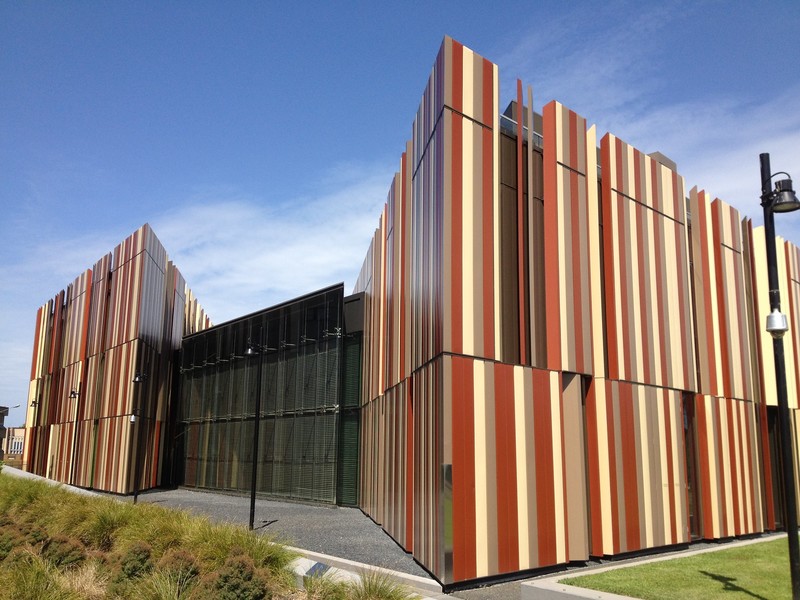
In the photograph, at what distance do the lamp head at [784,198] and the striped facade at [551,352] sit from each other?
5.35 meters

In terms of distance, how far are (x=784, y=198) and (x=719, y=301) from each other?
Answer: 1106 cm

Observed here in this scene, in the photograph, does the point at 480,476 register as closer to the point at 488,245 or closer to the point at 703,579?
the point at 703,579

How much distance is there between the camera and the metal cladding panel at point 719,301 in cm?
1931

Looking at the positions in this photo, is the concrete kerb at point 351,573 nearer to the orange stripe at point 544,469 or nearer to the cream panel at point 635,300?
the orange stripe at point 544,469

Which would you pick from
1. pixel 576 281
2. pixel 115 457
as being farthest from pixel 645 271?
pixel 115 457

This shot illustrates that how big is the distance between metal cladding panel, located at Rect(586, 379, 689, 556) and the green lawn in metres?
1.62

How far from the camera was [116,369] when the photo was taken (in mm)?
32094

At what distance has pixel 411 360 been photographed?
16.5m

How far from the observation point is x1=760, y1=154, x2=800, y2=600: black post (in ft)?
31.4

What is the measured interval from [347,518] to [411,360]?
8.60 m

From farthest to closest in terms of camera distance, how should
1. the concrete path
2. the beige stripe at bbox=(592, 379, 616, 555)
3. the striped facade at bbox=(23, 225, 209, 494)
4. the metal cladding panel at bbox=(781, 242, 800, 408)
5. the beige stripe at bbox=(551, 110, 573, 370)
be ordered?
the striped facade at bbox=(23, 225, 209, 494)
the metal cladding panel at bbox=(781, 242, 800, 408)
the beige stripe at bbox=(551, 110, 573, 370)
the beige stripe at bbox=(592, 379, 616, 555)
the concrete path

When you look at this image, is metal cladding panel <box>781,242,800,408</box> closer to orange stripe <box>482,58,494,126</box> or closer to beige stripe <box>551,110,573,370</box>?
beige stripe <box>551,110,573,370</box>

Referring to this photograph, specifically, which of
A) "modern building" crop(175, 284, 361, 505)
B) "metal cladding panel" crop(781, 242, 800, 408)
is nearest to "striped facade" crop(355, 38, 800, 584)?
"metal cladding panel" crop(781, 242, 800, 408)

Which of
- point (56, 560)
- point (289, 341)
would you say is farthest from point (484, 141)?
point (289, 341)
